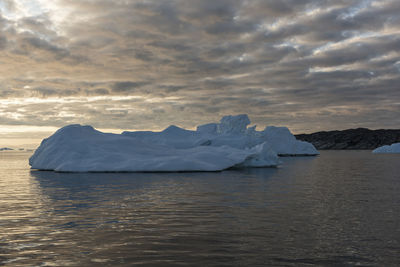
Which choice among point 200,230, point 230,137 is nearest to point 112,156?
point 200,230

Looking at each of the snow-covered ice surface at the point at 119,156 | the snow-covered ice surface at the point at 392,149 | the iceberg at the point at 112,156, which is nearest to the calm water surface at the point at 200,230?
the iceberg at the point at 112,156

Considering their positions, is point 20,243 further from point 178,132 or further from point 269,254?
point 178,132

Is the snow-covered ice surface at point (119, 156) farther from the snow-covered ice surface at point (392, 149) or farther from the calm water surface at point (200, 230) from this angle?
the snow-covered ice surface at point (392, 149)

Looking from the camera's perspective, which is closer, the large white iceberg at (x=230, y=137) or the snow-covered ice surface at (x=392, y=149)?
the large white iceberg at (x=230, y=137)

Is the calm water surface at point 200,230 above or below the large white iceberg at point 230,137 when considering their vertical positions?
below

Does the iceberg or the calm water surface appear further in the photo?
the iceberg

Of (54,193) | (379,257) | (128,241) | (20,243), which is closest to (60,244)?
(20,243)

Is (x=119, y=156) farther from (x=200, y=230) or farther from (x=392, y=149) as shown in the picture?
(x=392, y=149)

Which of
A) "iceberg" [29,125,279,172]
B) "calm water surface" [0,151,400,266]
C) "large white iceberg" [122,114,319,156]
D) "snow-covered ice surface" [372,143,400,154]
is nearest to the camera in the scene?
"calm water surface" [0,151,400,266]

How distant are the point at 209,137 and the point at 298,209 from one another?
56359 millimetres

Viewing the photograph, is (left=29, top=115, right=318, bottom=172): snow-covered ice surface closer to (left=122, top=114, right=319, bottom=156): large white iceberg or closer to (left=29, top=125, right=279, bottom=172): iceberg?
(left=29, top=125, right=279, bottom=172): iceberg

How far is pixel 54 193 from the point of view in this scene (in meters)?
18.9

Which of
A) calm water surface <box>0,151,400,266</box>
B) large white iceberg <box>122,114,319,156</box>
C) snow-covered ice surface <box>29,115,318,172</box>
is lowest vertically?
calm water surface <box>0,151,400,266</box>

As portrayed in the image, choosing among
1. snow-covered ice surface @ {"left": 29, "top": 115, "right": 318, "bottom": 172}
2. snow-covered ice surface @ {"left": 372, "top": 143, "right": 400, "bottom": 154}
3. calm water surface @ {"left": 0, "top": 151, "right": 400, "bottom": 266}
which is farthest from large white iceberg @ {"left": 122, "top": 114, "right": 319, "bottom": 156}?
calm water surface @ {"left": 0, "top": 151, "right": 400, "bottom": 266}
